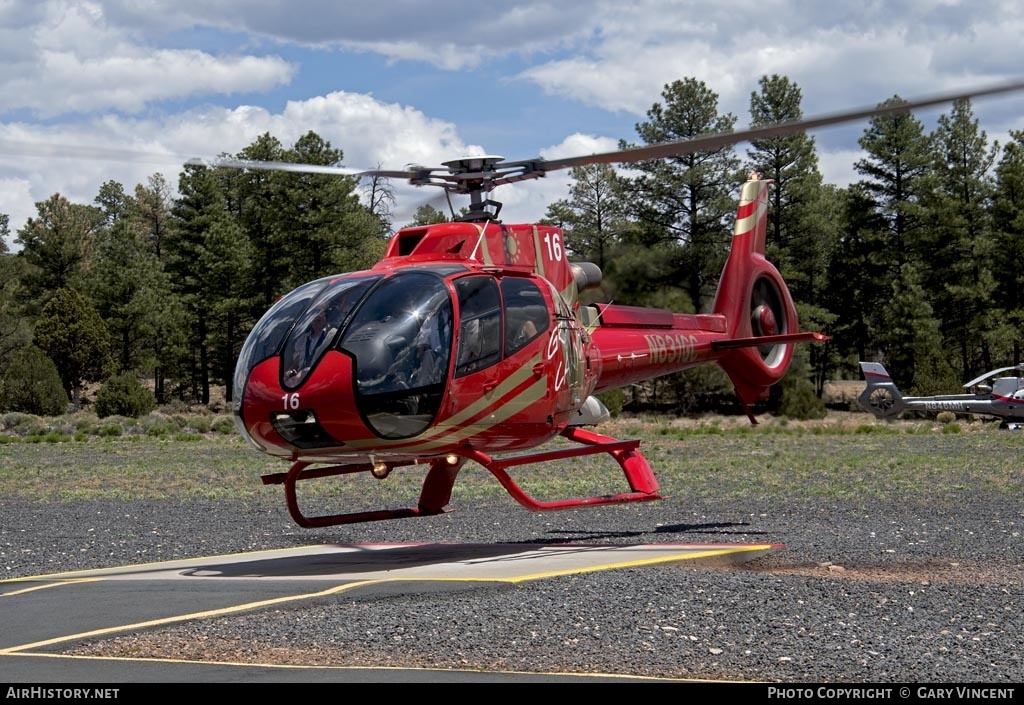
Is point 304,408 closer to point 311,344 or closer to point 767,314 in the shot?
point 311,344

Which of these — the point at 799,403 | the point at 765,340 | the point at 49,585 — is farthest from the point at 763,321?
the point at 799,403

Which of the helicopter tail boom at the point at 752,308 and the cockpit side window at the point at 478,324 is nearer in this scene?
the cockpit side window at the point at 478,324

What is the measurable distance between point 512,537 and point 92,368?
4546 centimetres

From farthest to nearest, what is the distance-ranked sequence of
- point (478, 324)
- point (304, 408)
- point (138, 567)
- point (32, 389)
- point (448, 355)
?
point (32, 389)
point (138, 567)
point (478, 324)
point (448, 355)
point (304, 408)

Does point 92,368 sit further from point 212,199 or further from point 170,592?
point 170,592

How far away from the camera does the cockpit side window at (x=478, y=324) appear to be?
989 centimetres

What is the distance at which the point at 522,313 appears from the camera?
34.7 feet

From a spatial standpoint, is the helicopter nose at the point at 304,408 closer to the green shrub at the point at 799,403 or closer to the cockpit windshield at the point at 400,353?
the cockpit windshield at the point at 400,353

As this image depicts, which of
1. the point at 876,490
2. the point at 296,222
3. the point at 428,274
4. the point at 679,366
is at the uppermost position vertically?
the point at 296,222

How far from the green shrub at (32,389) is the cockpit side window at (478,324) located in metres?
39.5

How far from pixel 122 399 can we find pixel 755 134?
39054 millimetres

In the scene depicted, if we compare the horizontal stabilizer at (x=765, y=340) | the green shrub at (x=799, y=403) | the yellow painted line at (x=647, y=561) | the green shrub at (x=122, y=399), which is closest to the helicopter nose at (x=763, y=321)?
the horizontal stabilizer at (x=765, y=340)

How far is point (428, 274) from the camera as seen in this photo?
32.8ft
